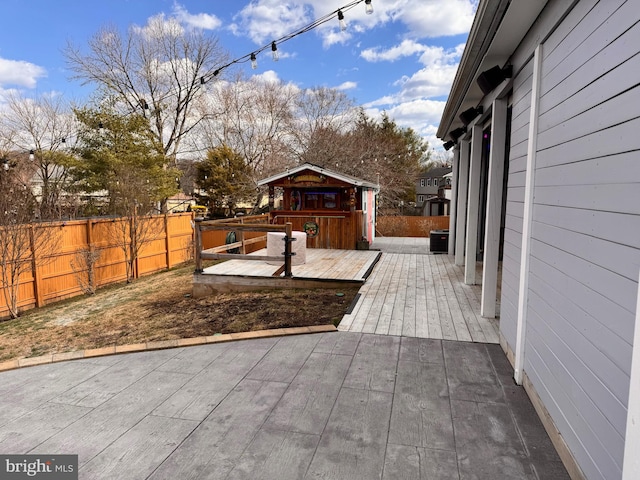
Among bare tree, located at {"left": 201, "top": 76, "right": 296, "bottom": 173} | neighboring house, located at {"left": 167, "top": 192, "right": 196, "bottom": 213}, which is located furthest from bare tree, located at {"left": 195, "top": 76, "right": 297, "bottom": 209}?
neighboring house, located at {"left": 167, "top": 192, "right": 196, "bottom": 213}

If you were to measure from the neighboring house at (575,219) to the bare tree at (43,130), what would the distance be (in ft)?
52.1

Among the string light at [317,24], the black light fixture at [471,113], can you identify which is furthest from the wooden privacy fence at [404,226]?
the black light fixture at [471,113]

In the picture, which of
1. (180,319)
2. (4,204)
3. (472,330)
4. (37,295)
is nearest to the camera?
(472,330)

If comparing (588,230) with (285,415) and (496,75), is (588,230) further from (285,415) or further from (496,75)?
(496,75)

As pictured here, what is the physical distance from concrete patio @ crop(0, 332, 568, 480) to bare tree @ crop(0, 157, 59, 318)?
16.9ft

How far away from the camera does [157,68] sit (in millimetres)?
18969

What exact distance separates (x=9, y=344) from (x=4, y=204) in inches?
127

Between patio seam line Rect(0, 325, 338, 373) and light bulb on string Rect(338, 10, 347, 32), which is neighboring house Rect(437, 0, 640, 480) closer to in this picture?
patio seam line Rect(0, 325, 338, 373)

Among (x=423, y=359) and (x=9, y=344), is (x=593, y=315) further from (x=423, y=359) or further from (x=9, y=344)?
(x=9, y=344)

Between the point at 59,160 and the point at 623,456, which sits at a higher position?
the point at 59,160

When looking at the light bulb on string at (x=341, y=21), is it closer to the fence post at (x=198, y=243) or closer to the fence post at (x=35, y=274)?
the fence post at (x=198, y=243)

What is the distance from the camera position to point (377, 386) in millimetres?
2520

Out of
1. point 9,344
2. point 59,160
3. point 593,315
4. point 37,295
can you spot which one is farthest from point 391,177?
point 593,315

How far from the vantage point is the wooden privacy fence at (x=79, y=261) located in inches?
291
